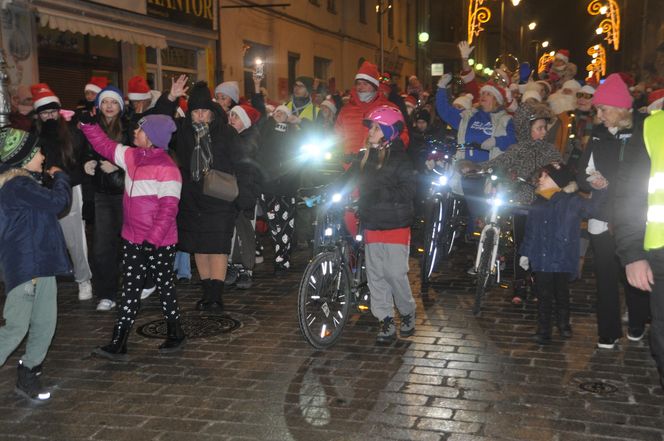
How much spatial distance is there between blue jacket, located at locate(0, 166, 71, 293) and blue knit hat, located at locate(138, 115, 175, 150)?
1.10 meters

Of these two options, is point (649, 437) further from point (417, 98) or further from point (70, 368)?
point (417, 98)

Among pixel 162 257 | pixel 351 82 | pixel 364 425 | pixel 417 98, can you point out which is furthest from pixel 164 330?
pixel 351 82

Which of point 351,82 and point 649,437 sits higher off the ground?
point 351,82

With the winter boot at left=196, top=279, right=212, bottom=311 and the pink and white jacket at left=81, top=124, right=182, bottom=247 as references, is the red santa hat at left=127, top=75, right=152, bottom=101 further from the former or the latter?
the pink and white jacket at left=81, top=124, right=182, bottom=247

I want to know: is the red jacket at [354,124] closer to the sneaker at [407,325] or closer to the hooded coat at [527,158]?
the hooded coat at [527,158]

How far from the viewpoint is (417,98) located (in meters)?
15.1

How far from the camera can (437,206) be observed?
8547 mm

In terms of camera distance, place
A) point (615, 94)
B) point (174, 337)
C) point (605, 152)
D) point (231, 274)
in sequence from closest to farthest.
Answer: point (615, 94) < point (605, 152) < point (174, 337) < point (231, 274)

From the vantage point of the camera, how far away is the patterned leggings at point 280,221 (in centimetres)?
948

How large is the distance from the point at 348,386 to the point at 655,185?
103 inches

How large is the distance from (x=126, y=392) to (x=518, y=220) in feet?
15.2

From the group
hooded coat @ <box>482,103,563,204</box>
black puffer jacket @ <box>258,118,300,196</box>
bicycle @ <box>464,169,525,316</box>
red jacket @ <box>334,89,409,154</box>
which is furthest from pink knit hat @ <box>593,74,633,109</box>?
black puffer jacket @ <box>258,118,300,196</box>

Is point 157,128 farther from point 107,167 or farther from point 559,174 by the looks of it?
point 559,174

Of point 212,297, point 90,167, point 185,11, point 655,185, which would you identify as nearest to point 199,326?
point 212,297
